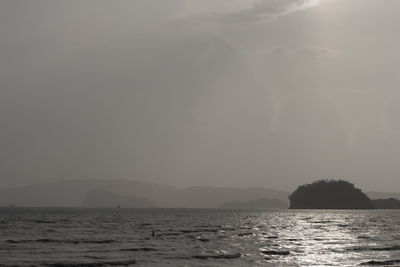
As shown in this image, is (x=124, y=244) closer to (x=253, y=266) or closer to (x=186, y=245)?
(x=186, y=245)

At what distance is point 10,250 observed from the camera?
49.0 metres

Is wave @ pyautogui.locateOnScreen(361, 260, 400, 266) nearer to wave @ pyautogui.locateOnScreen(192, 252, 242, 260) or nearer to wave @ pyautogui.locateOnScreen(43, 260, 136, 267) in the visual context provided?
wave @ pyautogui.locateOnScreen(192, 252, 242, 260)

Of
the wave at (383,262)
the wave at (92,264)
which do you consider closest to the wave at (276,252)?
the wave at (383,262)

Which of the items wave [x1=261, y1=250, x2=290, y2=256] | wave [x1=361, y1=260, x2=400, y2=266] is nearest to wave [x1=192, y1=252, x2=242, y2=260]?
wave [x1=261, y1=250, x2=290, y2=256]

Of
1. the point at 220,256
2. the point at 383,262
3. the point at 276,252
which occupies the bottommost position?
the point at 383,262

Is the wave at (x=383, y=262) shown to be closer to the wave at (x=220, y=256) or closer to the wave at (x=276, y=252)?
the wave at (x=276, y=252)

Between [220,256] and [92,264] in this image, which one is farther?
[220,256]

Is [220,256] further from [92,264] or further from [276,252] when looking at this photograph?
[92,264]

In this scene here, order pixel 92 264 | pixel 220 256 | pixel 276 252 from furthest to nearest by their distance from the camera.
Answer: pixel 276 252
pixel 220 256
pixel 92 264

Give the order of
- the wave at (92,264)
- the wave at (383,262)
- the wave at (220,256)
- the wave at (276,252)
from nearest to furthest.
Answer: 1. the wave at (92,264)
2. the wave at (383,262)
3. the wave at (220,256)
4. the wave at (276,252)

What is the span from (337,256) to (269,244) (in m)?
14.5

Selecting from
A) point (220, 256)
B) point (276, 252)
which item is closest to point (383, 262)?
point (276, 252)

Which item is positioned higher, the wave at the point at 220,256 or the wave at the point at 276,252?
the wave at the point at 276,252

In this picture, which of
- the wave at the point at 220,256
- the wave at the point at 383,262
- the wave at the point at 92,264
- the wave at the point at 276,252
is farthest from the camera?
the wave at the point at 276,252
